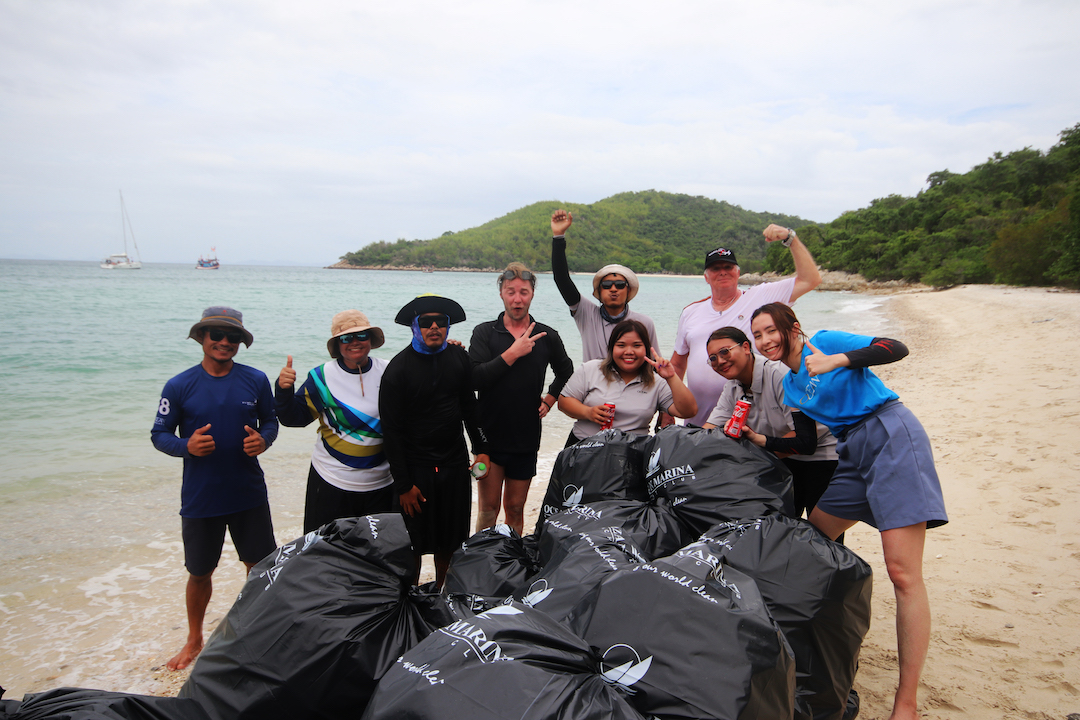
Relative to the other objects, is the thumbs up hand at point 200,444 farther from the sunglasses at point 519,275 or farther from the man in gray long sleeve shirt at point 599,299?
the man in gray long sleeve shirt at point 599,299

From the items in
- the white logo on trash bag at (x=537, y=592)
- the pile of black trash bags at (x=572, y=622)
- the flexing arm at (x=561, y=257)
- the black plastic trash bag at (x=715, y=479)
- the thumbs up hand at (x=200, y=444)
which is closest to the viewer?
the pile of black trash bags at (x=572, y=622)

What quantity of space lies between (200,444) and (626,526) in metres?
1.97

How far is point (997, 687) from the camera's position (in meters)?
2.40

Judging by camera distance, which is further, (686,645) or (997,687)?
(997,687)

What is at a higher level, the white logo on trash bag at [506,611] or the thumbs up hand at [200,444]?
the thumbs up hand at [200,444]

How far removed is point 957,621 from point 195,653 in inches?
147

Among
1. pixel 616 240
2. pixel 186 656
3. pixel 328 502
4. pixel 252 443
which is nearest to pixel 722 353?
pixel 328 502

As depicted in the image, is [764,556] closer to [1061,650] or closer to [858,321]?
[1061,650]

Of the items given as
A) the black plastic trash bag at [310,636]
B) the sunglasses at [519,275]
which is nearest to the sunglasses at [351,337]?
the sunglasses at [519,275]

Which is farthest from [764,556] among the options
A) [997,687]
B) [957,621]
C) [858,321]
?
[858,321]

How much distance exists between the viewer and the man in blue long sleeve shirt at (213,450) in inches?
110

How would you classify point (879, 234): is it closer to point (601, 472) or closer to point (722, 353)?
point (722, 353)

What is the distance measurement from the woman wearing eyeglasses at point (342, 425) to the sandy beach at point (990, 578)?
110 centimetres

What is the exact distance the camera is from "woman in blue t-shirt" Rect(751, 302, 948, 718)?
2.16 m
